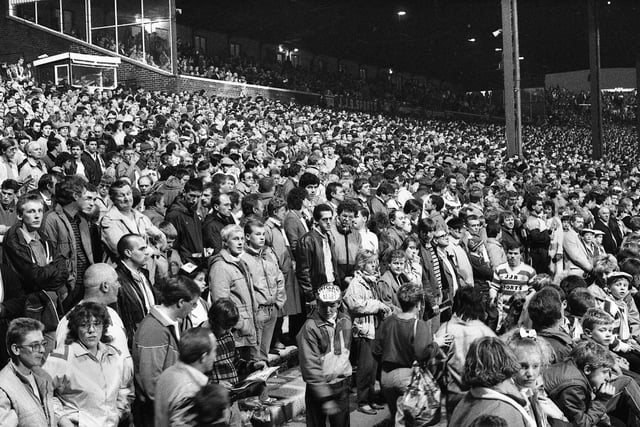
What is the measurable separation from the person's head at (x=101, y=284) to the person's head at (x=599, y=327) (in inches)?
137

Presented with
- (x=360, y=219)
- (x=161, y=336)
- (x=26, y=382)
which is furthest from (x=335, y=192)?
(x=26, y=382)

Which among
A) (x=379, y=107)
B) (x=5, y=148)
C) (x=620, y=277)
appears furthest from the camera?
(x=379, y=107)

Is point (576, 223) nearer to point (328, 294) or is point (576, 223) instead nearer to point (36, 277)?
point (328, 294)

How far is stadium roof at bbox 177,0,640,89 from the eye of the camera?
1544 inches

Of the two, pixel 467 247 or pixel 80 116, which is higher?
pixel 80 116

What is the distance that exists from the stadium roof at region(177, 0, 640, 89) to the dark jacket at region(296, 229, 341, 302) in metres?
28.8

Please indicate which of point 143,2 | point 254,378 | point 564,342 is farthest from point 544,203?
point 143,2

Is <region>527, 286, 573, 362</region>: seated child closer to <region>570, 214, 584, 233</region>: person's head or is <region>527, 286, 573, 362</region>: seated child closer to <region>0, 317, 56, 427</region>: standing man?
<region>0, 317, 56, 427</region>: standing man

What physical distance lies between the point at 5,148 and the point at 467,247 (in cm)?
601

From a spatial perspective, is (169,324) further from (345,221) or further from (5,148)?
(5,148)

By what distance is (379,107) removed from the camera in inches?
1601

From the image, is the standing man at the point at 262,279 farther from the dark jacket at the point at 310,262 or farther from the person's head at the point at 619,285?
the person's head at the point at 619,285

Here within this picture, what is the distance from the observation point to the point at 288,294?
866 cm

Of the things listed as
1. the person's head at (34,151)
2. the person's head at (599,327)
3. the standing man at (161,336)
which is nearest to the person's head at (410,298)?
the person's head at (599,327)
